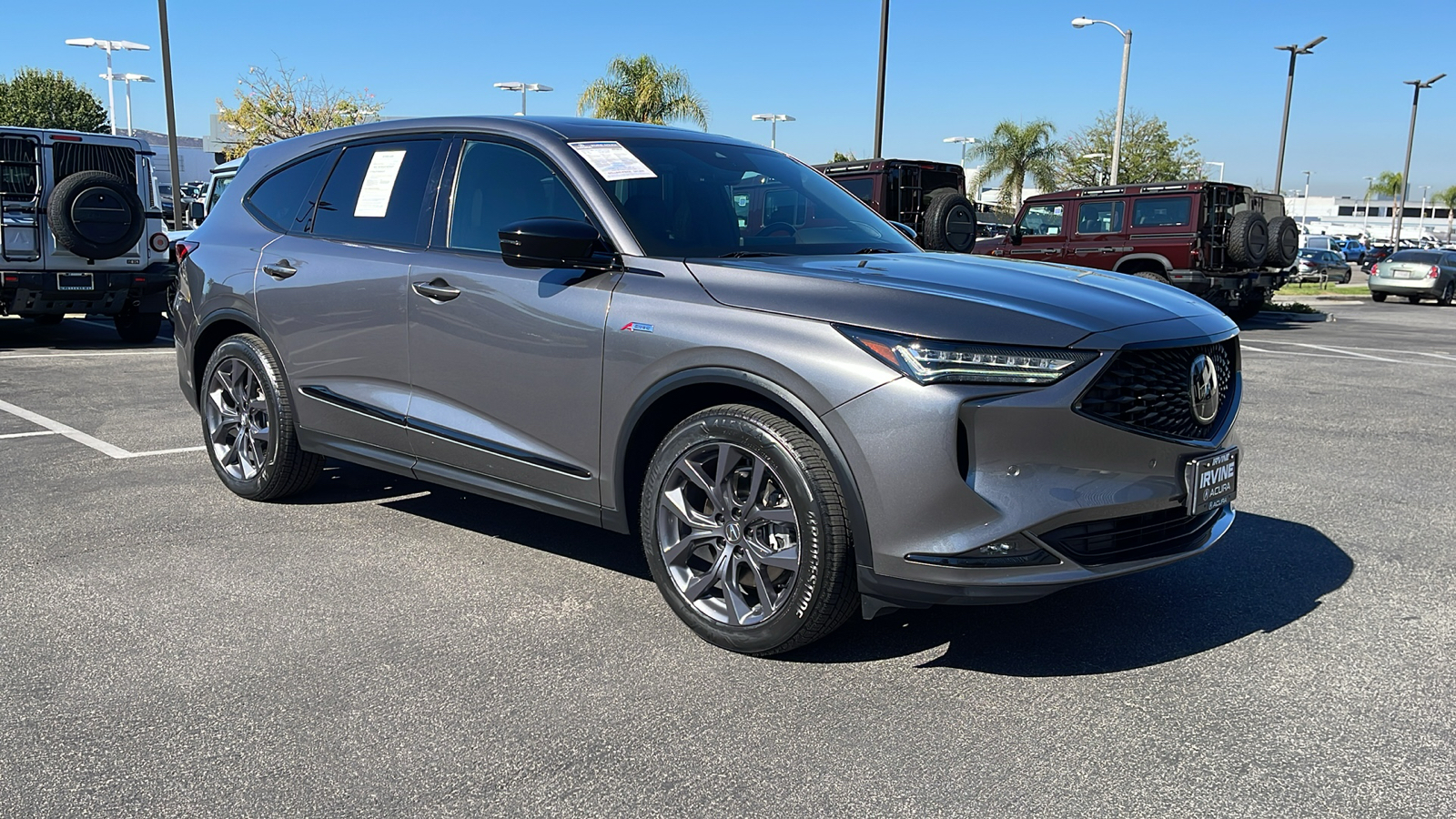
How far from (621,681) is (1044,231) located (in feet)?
57.9

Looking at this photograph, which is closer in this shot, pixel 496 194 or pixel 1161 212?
pixel 496 194

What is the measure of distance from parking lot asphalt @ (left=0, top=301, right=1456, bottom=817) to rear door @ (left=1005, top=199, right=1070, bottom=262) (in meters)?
14.3

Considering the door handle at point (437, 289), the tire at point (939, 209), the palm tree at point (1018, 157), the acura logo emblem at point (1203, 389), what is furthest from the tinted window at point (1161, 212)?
the palm tree at point (1018, 157)

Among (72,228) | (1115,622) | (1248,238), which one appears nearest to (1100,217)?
(1248,238)

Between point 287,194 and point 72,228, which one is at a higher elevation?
point 287,194

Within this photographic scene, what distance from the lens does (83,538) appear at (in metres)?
5.05

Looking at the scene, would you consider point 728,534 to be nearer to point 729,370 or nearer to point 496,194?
point 729,370

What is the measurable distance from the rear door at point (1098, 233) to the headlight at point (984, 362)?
16.4 metres

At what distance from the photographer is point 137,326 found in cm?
1331

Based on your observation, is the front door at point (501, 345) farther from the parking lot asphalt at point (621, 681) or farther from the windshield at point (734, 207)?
the parking lot asphalt at point (621, 681)

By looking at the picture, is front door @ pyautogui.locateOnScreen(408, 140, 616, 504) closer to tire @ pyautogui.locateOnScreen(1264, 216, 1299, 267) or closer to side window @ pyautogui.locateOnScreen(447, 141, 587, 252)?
side window @ pyautogui.locateOnScreen(447, 141, 587, 252)

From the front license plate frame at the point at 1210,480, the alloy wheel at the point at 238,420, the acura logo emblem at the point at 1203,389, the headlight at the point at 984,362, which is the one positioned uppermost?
the headlight at the point at 984,362

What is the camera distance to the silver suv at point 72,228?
39.3 ft

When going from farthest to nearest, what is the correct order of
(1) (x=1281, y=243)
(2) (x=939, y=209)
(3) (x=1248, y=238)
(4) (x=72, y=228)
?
(1) (x=1281, y=243) < (3) (x=1248, y=238) < (2) (x=939, y=209) < (4) (x=72, y=228)
